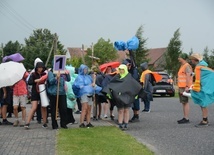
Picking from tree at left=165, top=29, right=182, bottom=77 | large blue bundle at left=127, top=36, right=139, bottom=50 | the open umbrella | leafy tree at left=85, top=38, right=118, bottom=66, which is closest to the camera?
the open umbrella

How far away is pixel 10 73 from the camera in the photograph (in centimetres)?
1129

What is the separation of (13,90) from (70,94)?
1778 millimetres

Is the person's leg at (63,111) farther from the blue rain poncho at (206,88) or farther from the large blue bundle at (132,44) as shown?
the blue rain poncho at (206,88)

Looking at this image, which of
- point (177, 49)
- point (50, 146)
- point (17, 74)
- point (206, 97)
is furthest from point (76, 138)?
→ point (177, 49)

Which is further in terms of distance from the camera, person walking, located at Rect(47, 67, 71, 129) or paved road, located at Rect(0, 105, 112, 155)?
person walking, located at Rect(47, 67, 71, 129)

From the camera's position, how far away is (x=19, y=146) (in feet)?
27.1

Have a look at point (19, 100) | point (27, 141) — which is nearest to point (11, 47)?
point (19, 100)

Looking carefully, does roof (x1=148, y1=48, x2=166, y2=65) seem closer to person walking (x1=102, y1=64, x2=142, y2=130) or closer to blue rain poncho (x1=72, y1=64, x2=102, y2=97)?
blue rain poncho (x1=72, y1=64, x2=102, y2=97)

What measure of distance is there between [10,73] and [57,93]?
1440 mm

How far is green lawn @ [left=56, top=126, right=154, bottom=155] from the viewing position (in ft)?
24.7

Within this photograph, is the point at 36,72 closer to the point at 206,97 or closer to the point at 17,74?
the point at 17,74

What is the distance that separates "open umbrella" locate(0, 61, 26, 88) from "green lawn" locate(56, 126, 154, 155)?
6.36 feet

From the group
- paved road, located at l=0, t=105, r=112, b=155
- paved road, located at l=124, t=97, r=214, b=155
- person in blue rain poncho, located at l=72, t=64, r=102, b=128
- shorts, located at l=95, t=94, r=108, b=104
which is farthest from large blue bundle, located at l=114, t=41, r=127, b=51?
paved road, located at l=0, t=105, r=112, b=155

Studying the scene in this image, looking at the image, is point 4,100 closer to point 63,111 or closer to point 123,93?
point 63,111
